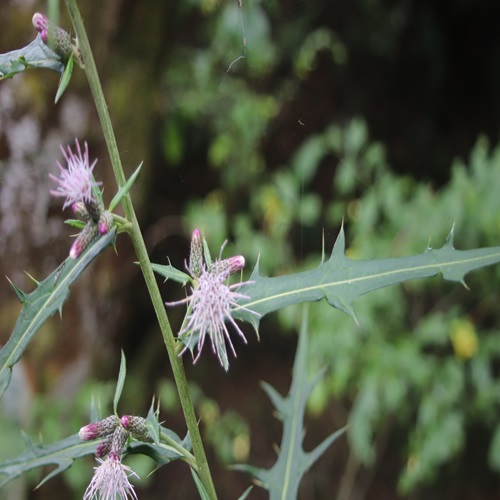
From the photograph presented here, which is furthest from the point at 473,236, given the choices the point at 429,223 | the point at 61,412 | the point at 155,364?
the point at 155,364

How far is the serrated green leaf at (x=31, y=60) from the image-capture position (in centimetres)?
65

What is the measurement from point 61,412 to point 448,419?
3.88 feet

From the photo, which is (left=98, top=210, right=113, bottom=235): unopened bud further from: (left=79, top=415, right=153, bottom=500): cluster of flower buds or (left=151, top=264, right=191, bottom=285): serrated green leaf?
(left=79, top=415, right=153, bottom=500): cluster of flower buds

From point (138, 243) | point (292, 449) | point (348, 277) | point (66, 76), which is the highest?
point (66, 76)

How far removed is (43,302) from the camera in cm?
67

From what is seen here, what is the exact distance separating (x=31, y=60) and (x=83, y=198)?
0.51 ft

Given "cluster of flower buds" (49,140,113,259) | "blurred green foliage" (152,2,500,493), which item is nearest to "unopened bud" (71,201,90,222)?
"cluster of flower buds" (49,140,113,259)

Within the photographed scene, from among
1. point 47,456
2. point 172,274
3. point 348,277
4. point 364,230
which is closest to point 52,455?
point 47,456

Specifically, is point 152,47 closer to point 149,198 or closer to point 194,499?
point 149,198

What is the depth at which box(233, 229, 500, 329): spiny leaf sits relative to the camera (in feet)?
2.34

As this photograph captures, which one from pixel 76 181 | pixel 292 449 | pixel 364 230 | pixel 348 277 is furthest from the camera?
pixel 364 230

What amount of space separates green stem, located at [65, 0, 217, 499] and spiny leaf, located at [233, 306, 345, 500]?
0.20m

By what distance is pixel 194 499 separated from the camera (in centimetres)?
309

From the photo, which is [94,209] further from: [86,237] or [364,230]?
[364,230]
